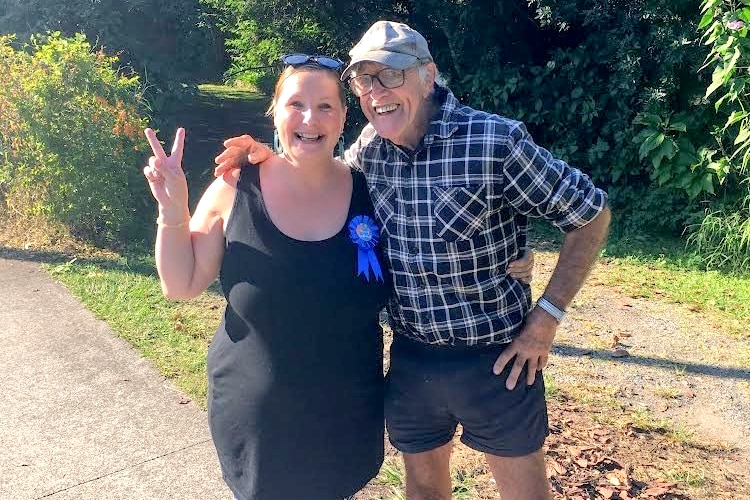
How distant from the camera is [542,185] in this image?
6.61ft

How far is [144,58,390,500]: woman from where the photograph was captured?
199cm

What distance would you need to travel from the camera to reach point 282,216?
2.05 meters

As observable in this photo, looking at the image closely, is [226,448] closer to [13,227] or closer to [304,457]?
[304,457]

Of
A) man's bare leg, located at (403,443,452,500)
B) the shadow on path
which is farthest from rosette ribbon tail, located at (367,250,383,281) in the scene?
the shadow on path

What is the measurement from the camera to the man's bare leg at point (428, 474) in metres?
2.36

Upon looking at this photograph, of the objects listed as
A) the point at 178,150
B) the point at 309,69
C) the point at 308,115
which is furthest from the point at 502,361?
the point at 178,150

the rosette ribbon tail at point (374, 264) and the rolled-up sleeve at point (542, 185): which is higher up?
the rolled-up sleeve at point (542, 185)

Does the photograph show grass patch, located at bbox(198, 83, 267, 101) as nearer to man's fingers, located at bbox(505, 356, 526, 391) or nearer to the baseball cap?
the baseball cap

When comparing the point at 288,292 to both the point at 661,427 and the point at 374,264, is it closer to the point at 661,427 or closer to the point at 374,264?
the point at 374,264

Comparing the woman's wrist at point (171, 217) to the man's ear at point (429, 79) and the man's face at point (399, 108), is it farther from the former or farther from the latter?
the man's ear at point (429, 79)

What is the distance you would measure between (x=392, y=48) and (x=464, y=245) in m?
0.59

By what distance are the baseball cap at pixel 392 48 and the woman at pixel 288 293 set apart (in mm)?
120

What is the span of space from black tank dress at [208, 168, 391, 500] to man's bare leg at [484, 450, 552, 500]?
46 centimetres

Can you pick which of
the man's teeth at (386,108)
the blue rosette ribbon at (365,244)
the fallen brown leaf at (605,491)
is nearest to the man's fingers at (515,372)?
the blue rosette ribbon at (365,244)
